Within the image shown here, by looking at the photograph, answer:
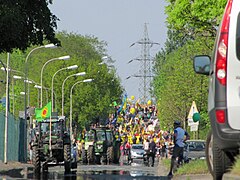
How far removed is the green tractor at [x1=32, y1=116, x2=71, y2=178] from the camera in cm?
3762

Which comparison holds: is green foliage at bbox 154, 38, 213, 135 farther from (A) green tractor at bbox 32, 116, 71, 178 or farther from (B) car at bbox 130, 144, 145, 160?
(A) green tractor at bbox 32, 116, 71, 178

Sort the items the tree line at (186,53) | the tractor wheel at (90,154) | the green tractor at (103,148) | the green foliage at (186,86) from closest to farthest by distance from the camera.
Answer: the tree line at (186,53)
the green tractor at (103,148)
the tractor wheel at (90,154)
the green foliage at (186,86)

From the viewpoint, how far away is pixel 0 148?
45.3m

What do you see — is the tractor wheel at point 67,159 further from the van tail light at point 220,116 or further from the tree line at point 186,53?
the van tail light at point 220,116

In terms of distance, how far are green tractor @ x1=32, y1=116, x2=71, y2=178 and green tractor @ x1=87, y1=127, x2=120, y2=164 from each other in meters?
15.5

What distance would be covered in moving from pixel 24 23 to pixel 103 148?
25.9m

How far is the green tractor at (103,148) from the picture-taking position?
5562 centimetres

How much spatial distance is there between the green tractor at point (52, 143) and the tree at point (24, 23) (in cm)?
526

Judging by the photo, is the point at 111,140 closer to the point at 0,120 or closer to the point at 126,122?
the point at 0,120

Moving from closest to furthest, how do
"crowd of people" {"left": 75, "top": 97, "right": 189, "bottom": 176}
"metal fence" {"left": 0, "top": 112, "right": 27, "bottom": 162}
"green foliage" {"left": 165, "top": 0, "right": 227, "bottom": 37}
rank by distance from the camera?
"green foliage" {"left": 165, "top": 0, "right": 227, "bottom": 37} → "metal fence" {"left": 0, "top": 112, "right": 27, "bottom": 162} → "crowd of people" {"left": 75, "top": 97, "right": 189, "bottom": 176}

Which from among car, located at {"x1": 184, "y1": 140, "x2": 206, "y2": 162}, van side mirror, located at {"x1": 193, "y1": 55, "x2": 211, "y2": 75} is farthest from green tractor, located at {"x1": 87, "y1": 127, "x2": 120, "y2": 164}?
van side mirror, located at {"x1": 193, "y1": 55, "x2": 211, "y2": 75}

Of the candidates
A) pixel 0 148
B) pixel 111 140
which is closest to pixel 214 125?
pixel 0 148

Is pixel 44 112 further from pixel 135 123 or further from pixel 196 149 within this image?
pixel 135 123

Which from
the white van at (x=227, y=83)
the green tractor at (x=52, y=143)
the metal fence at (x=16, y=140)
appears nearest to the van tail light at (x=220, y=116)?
the white van at (x=227, y=83)
